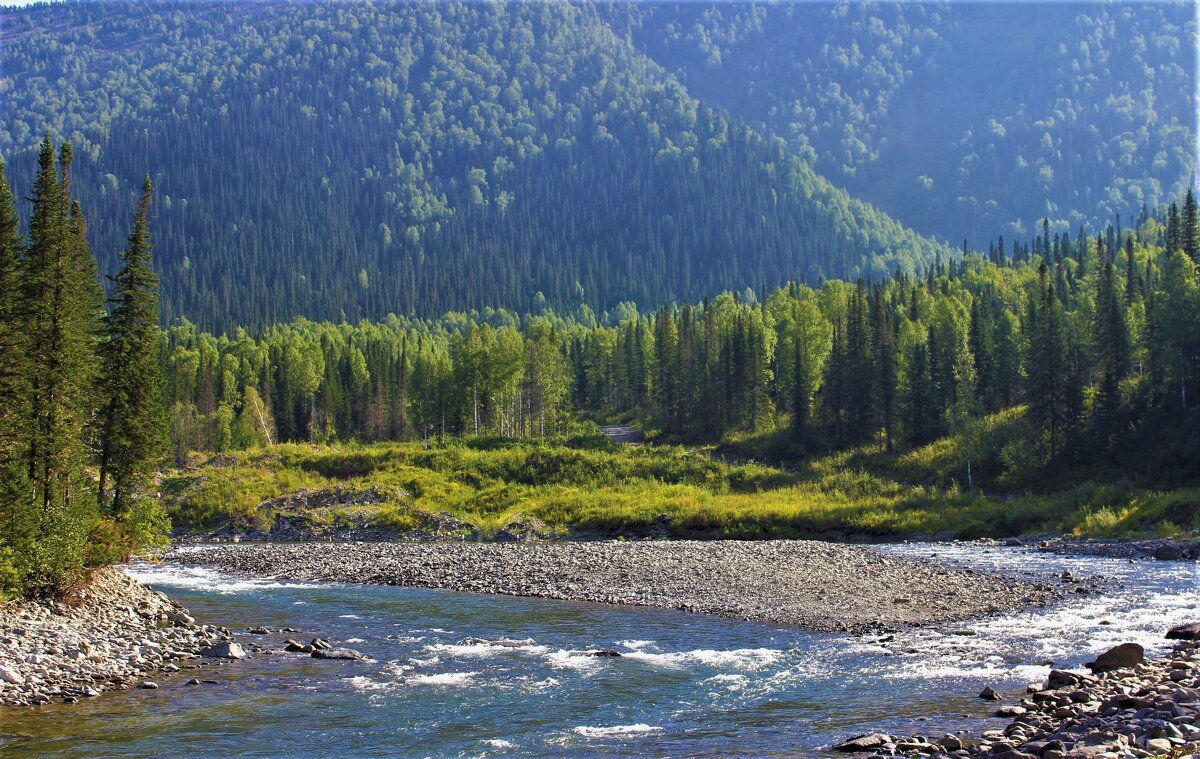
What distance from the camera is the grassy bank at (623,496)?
65.6 m

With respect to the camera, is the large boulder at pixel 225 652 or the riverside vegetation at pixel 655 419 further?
the riverside vegetation at pixel 655 419

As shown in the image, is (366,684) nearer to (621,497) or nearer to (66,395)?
(66,395)

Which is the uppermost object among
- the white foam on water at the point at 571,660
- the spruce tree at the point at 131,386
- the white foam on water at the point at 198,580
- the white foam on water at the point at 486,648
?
the spruce tree at the point at 131,386

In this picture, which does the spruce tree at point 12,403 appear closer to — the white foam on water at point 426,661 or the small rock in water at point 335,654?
the small rock in water at point 335,654

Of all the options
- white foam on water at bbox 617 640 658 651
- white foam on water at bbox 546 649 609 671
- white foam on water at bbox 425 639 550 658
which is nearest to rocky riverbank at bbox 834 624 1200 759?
white foam on water at bbox 546 649 609 671

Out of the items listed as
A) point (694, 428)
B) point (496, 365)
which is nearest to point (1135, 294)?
point (694, 428)

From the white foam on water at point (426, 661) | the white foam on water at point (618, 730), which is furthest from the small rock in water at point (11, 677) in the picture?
the white foam on water at point (618, 730)

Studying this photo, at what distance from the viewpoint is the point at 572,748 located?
66.0 ft

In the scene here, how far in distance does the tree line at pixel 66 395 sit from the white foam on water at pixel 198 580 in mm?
7010

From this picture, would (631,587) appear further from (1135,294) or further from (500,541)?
(1135,294)

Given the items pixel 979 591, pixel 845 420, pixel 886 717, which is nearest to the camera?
pixel 886 717

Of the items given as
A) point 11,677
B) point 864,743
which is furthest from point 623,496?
point 864,743

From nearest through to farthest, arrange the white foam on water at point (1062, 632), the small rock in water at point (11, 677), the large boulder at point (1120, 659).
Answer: the small rock in water at point (11, 677) → the large boulder at point (1120, 659) → the white foam on water at point (1062, 632)

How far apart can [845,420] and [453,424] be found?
161 ft
